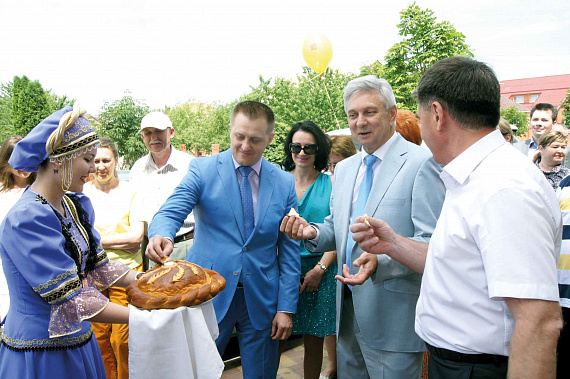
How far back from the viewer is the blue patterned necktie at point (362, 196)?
2.73 metres

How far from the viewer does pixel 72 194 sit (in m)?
2.43

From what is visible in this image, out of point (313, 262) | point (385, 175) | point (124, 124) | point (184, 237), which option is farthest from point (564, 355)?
point (124, 124)

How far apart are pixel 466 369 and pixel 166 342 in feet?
4.26

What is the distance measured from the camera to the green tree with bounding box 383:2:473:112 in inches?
1094

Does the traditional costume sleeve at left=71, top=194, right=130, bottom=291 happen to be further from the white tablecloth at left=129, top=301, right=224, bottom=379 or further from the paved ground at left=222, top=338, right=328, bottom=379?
the paved ground at left=222, top=338, right=328, bottom=379

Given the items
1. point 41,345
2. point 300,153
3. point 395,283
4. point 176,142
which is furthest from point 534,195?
point 176,142

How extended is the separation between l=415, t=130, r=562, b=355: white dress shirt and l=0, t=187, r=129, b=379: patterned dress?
1603mm

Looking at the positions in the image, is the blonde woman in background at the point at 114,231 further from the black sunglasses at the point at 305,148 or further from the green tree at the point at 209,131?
the green tree at the point at 209,131

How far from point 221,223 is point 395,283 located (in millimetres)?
1221

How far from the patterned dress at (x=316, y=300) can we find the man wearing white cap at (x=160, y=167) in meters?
1.48

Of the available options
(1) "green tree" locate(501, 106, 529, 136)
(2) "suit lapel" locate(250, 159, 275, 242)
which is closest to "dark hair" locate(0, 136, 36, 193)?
(2) "suit lapel" locate(250, 159, 275, 242)

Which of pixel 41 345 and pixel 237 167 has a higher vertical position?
pixel 237 167

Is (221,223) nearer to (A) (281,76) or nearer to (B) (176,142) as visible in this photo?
(A) (281,76)

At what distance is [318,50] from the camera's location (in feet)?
45.5
